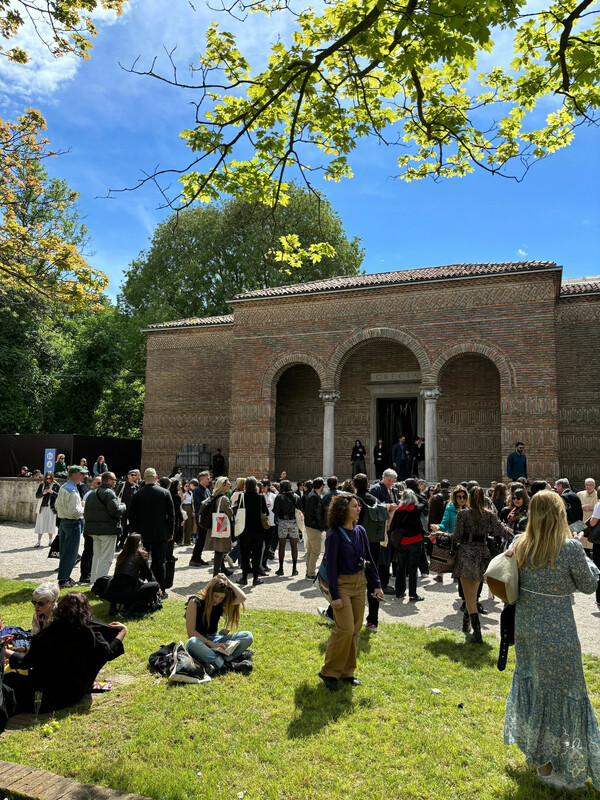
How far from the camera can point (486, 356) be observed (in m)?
17.3

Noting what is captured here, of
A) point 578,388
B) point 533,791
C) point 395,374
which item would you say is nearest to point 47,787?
point 533,791

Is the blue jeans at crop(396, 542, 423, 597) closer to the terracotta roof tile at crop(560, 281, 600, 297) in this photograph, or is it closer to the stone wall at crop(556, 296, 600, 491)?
the stone wall at crop(556, 296, 600, 491)

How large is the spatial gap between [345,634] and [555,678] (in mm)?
1896

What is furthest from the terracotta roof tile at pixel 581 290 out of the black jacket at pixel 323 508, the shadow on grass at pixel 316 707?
the shadow on grass at pixel 316 707

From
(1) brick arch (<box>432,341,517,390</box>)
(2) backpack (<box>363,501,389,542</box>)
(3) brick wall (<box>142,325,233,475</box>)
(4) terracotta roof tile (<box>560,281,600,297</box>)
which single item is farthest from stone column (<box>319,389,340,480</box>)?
(2) backpack (<box>363,501,389,542</box>)

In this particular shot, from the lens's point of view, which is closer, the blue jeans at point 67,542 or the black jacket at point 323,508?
the black jacket at point 323,508

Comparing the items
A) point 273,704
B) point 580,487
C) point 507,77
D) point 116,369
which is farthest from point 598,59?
point 116,369

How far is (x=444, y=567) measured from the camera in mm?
6598

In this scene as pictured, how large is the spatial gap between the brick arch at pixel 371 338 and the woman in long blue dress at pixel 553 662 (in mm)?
14926

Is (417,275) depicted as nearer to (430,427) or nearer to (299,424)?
(430,427)

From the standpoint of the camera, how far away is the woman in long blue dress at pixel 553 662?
10.7ft

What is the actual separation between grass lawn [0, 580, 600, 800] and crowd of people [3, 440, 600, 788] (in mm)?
330

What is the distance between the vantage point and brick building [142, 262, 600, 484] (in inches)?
664

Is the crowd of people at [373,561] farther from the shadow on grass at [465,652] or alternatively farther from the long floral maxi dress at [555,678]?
the shadow on grass at [465,652]
